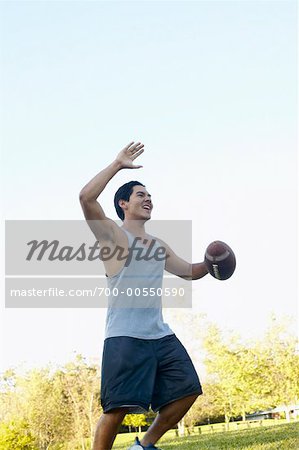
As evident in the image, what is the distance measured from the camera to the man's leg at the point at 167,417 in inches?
134

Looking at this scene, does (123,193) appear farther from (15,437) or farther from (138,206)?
(15,437)

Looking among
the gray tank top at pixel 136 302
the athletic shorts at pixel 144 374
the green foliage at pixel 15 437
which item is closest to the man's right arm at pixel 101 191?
the gray tank top at pixel 136 302

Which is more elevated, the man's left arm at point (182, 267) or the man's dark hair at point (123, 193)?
the man's dark hair at point (123, 193)

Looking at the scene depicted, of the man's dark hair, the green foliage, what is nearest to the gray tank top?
the man's dark hair

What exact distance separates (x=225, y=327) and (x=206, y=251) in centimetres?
2059

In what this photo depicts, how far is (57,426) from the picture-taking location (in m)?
22.1

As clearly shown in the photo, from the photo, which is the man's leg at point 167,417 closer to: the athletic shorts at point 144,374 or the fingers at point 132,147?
the athletic shorts at point 144,374

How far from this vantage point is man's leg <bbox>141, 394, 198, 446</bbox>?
3.41m

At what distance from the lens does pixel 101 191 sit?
325 cm

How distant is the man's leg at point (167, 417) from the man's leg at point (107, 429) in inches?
10.5

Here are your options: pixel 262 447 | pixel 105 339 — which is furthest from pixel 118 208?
pixel 262 447

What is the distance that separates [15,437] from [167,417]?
15.9 m

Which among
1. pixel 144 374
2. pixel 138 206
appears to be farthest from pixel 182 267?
pixel 144 374

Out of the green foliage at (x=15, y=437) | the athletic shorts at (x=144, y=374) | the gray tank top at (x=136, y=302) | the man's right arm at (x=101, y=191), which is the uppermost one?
the man's right arm at (x=101, y=191)
